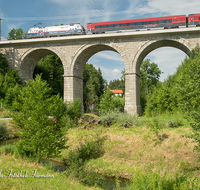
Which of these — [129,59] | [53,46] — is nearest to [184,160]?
[129,59]

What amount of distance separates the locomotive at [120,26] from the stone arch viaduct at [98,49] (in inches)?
52.2

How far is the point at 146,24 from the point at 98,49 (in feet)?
17.8

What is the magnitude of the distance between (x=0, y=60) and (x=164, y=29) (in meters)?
17.1

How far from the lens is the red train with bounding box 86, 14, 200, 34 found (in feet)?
56.1

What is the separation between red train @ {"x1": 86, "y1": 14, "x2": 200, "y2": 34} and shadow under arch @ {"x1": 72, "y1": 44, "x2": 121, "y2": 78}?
5.31 ft

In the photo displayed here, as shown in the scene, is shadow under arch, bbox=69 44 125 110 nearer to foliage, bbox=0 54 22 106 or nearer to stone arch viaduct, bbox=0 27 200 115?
stone arch viaduct, bbox=0 27 200 115

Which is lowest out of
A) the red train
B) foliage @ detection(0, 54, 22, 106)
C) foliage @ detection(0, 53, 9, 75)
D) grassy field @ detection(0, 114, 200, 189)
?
grassy field @ detection(0, 114, 200, 189)

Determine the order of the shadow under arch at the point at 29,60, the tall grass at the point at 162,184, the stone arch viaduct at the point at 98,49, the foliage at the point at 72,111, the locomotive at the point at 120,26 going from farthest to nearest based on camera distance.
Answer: the shadow under arch at the point at 29,60 → the locomotive at the point at 120,26 → the stone arch viaduct at the point at 98,49 → the foliage at the point at 72,111 → the tall grass at the point at 162,184

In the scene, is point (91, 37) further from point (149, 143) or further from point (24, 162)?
point (24, 162)

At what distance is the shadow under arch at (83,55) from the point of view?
62.4 ft

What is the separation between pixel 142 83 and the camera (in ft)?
120

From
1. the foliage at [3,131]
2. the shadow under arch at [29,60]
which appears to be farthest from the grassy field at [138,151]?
the shadow under arch at [29,60]

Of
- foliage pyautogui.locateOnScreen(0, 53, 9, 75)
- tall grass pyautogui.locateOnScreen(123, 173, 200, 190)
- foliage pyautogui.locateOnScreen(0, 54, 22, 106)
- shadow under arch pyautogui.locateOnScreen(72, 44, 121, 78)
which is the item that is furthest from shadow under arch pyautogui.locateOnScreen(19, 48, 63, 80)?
tall grass pyautogui.locateOnScreen(123, 173, 200, 190)

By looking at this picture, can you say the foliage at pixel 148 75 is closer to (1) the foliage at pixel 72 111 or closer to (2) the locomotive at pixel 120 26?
(2) the locomotive at pixel 120 26
